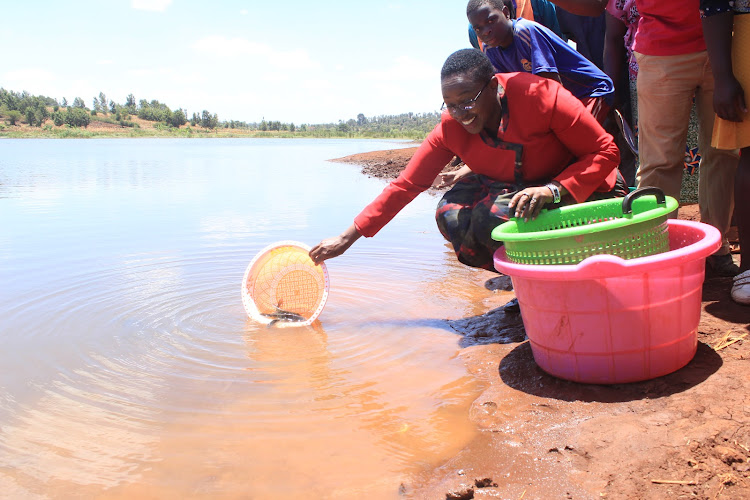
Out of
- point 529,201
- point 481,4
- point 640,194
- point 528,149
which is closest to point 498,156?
point 528,149

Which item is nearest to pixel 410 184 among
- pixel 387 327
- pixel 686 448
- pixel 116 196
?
pixel 387 327

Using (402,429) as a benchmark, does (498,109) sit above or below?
above

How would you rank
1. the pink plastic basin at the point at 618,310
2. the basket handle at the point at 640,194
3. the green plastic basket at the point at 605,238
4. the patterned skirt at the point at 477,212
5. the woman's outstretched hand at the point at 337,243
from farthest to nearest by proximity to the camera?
1. the woman's outstretched hand at the point at 337,243
2. the patterned skirt at the point at 477,212
3. the basket handle at the point at 640,194
4. the green plastic basket at the point at 605,238
5. the pink plastic basin at the point at 618,310

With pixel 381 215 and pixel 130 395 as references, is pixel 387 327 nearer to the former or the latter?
pixel 381 215

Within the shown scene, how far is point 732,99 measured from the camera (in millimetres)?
2705

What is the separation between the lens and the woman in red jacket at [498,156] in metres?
2.71

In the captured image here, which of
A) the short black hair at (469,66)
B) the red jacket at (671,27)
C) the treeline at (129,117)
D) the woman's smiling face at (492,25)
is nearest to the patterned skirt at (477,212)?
the short black hair at (469,66)

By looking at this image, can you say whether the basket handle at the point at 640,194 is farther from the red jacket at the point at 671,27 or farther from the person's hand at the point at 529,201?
the red jacket at the point at 671,27

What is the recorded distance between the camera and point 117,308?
4.10 meters

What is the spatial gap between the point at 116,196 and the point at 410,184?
823cm

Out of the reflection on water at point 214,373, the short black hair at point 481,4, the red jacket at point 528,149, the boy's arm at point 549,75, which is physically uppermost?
the short black hair at point 481,4

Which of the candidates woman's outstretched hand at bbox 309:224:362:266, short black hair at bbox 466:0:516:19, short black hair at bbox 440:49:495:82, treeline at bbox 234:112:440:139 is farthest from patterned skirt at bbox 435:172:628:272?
treeline at bbox 234:112:440:139

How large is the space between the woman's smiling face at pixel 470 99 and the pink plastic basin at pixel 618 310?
722 millimetres

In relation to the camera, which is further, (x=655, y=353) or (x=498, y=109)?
(x=498, y=109)
